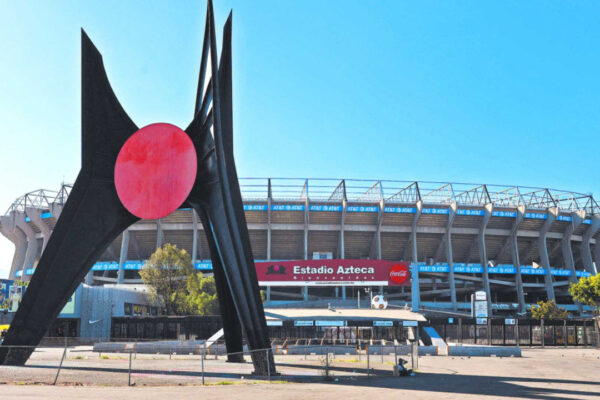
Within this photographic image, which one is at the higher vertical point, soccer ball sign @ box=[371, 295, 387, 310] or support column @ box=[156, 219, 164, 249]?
support column @ box=[156, 219, 164, 249]

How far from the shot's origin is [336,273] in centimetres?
5397

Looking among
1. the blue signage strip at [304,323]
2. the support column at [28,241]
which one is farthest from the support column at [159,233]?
the blue signage strip at [304,323]

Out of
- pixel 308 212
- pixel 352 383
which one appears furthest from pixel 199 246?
pixel 352 383

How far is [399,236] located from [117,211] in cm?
7017

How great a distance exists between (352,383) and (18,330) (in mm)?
14873

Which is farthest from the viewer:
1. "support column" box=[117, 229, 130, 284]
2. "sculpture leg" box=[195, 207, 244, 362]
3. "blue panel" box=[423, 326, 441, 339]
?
"support column" box=[117, 229, 130, 284]

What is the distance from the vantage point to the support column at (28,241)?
292 feet

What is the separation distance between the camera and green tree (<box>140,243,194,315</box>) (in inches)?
2346

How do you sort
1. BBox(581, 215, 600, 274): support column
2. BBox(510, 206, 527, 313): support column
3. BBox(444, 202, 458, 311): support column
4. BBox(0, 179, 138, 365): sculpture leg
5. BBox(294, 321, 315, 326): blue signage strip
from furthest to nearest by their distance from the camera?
BBox(581, 215, 600, 274): support column < BBox(510, 206, 527, 313): support column < BBox(444, 202, 458, 311): support column < BBox(294, 321, 315, 326): blue signage strip < BBox(0, 179, 138, 365): sculpture leg

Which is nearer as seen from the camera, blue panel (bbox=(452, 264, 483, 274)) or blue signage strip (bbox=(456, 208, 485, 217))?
blue signage strip (bbox=(456, 208, 485, 217))

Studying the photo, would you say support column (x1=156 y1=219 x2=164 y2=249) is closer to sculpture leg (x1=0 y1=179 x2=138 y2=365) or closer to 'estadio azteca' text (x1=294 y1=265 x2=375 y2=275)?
'estadio azteca' text (x1=294 y1=265 x2=375 y2=275)

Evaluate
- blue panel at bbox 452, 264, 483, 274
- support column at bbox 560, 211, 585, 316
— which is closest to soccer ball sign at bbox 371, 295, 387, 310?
blue panel at bbox 452, 264, 483, 274

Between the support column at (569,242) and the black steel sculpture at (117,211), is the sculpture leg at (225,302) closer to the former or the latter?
the black steel sculpture at (117,211)

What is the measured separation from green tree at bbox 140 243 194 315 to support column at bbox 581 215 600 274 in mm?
74526
